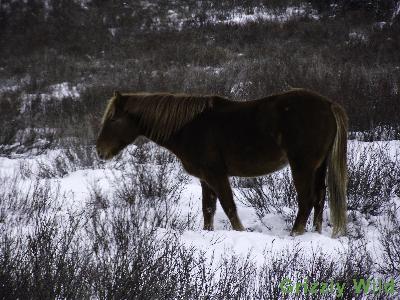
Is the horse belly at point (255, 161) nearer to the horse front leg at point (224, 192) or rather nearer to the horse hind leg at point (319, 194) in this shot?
the horse front leg at point (224, 192)

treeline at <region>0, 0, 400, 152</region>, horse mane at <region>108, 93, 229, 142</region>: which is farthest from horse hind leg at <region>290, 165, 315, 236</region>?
treeline at <region>0, 0, 400, 152</region>

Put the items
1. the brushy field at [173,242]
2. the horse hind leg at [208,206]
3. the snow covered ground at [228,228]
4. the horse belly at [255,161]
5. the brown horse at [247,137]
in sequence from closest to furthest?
the brushy field at [173,242]
the snow covered ground at [228,228]
the brown horse at [247,137]
the horse belly at [255,161]
the horse hind leg at [208,206]

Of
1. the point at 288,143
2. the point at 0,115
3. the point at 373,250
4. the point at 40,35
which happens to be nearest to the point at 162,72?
the point at 0,115

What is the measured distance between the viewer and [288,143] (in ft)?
12.3

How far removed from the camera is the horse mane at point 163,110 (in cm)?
403

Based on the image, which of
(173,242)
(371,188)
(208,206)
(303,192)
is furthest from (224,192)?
(371,188)

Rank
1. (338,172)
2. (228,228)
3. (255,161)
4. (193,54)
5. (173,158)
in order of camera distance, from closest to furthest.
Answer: (338,172) < (255,161) < (228,228) < (173,158) < (193,54)

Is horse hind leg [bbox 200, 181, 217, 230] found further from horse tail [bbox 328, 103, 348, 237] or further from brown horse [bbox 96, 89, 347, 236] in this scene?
horse tail [bbox 328, 103, 348, 237]

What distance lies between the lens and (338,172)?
3785 mm

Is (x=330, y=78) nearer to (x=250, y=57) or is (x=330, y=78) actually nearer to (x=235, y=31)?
(x=250, y=57)

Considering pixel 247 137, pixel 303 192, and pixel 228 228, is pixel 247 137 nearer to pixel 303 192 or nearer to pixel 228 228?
pixel 303 192

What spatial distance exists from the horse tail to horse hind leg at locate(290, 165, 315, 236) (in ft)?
0.60

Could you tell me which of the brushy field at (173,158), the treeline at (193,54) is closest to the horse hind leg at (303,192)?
the brushy field at (173,158)

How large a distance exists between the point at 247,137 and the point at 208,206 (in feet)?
2.75
